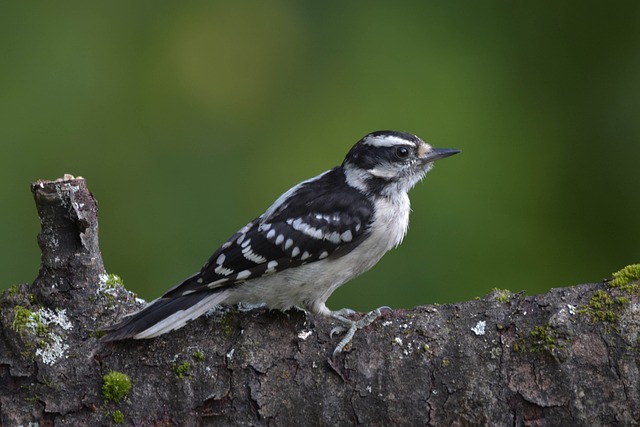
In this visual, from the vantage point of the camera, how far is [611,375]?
312 cm

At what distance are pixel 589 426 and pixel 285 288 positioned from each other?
1.36 meters

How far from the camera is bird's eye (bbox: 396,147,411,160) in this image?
4.29 m

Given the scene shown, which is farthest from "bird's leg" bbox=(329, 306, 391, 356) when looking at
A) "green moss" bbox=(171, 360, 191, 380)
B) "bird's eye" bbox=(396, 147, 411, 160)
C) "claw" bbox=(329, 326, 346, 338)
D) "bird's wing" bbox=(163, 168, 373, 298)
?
"bird's eye" bbox=(396, 147, 411, 160)

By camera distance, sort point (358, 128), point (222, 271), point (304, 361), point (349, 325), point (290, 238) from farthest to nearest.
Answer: point (358, 128), point (290, 238), point (222, 271), point (349, 325), point (304, 361)

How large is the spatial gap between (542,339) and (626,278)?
0.39m

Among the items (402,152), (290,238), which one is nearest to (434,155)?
(402,152)

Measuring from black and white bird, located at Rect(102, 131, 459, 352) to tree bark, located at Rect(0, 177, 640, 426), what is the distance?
92 millimetres

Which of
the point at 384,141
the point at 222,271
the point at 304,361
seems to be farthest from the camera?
the point at 384,141

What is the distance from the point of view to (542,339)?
10.6ft

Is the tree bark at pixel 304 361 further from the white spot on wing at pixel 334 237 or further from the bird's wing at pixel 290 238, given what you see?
the white spot on wing at pixel 334 237

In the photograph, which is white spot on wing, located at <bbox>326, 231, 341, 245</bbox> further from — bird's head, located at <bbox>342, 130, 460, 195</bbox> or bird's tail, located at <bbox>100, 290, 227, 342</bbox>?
bird's tail, located at <bbox>100, 290, 227, 342</bbox>

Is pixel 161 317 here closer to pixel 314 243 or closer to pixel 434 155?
pixel 314 243

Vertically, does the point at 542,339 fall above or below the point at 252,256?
below

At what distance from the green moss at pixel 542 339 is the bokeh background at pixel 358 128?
180 centimetres
